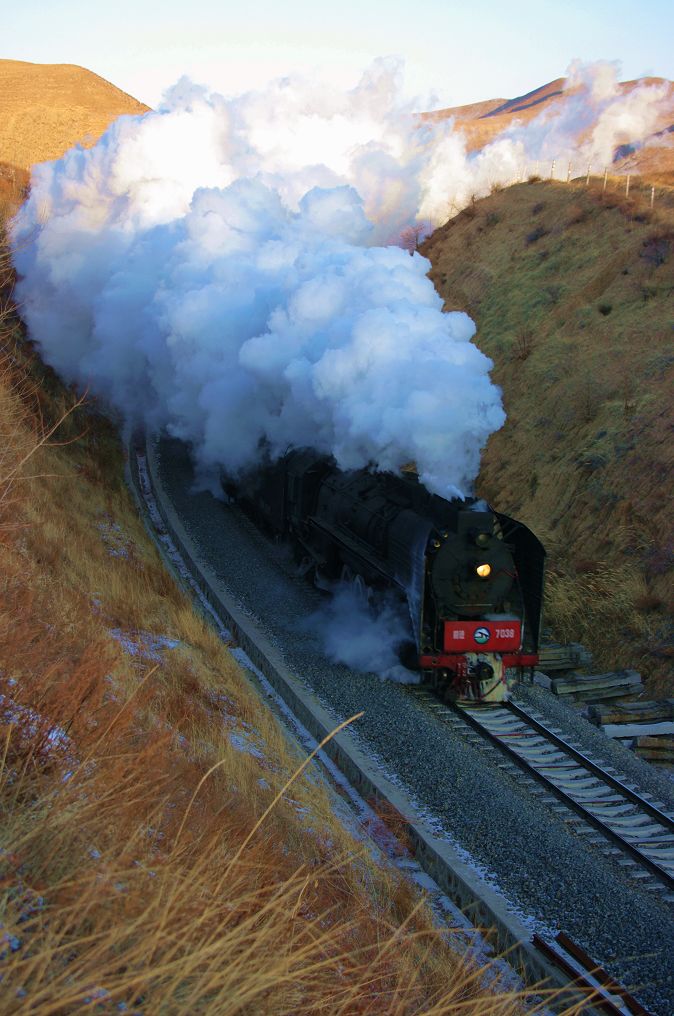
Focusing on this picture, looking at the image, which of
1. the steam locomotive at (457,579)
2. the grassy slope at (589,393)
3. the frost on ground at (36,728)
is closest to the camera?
the frost on ground at (36,728)

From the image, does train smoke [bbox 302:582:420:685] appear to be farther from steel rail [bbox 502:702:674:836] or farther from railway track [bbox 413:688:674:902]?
steel rail [bbox 502:702:674:836]

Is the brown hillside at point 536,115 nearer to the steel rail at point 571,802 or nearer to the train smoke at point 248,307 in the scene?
the train smoke at point 248,307

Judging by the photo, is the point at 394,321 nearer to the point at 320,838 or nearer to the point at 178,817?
the point at 320,838

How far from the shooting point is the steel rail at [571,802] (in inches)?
275

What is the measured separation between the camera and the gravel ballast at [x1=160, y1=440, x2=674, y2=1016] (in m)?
6.07

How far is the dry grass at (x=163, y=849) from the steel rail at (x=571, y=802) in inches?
89.3

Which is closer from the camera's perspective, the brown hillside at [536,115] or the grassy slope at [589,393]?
the grassy slope at [589,393]

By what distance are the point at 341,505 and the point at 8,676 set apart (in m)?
8.48

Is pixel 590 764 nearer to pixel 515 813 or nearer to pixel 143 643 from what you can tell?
pixel 515 813

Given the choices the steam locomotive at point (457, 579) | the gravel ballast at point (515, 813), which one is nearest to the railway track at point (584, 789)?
the gravel ballast at point (515, 813)

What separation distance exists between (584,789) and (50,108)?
71033 millimetres

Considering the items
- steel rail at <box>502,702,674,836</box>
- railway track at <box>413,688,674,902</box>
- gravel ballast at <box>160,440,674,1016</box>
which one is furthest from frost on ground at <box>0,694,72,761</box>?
steel rail at <box>502,702,674,836</box>

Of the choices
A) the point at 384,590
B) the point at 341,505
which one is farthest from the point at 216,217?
the point at 384,590

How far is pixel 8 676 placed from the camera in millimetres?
4516
